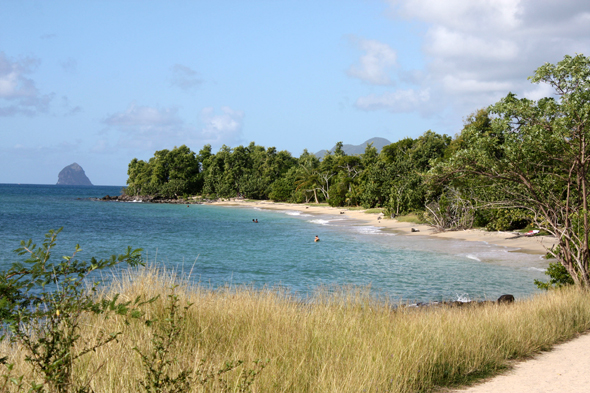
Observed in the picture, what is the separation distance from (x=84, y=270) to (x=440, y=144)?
5975cm

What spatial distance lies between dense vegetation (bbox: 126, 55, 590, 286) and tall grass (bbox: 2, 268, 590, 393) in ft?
9.69

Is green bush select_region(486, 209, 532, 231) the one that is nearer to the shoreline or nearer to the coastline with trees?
the shoreline

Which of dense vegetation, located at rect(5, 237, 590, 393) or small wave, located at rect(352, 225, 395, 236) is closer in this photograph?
dense vegetation, located at rect(5, 237, 590, 393)

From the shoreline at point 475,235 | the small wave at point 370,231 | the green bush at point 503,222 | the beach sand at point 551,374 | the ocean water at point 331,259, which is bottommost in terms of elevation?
the ocean water at point 331,259

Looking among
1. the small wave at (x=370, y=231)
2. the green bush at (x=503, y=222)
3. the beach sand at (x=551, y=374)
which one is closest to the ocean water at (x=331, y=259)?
the small wave at (x=370, y=231)

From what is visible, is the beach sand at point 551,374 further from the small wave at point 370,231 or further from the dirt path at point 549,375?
the small wave at point 370,231

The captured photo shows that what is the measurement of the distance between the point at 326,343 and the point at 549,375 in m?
2.93

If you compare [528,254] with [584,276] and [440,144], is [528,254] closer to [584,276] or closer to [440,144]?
[584,276]

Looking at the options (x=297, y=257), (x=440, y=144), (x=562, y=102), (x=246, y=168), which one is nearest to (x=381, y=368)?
(x=562, y=102)

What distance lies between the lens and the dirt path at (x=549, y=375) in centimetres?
531

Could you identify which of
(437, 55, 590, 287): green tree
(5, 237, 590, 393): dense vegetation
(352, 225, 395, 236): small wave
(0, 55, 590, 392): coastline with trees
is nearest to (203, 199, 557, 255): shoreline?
(352, 225, 395, 236): small wave

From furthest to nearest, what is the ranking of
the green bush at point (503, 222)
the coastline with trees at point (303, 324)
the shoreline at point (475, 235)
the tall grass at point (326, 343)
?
1. the green bush at point (503, 222)
2. the shoreline at point (475, 235)
3. the tall grass at point (326, 343)
4. the coastline with trees at point (303, 324)

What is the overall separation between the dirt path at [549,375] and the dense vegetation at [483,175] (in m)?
3.29

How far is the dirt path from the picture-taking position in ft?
17.4
